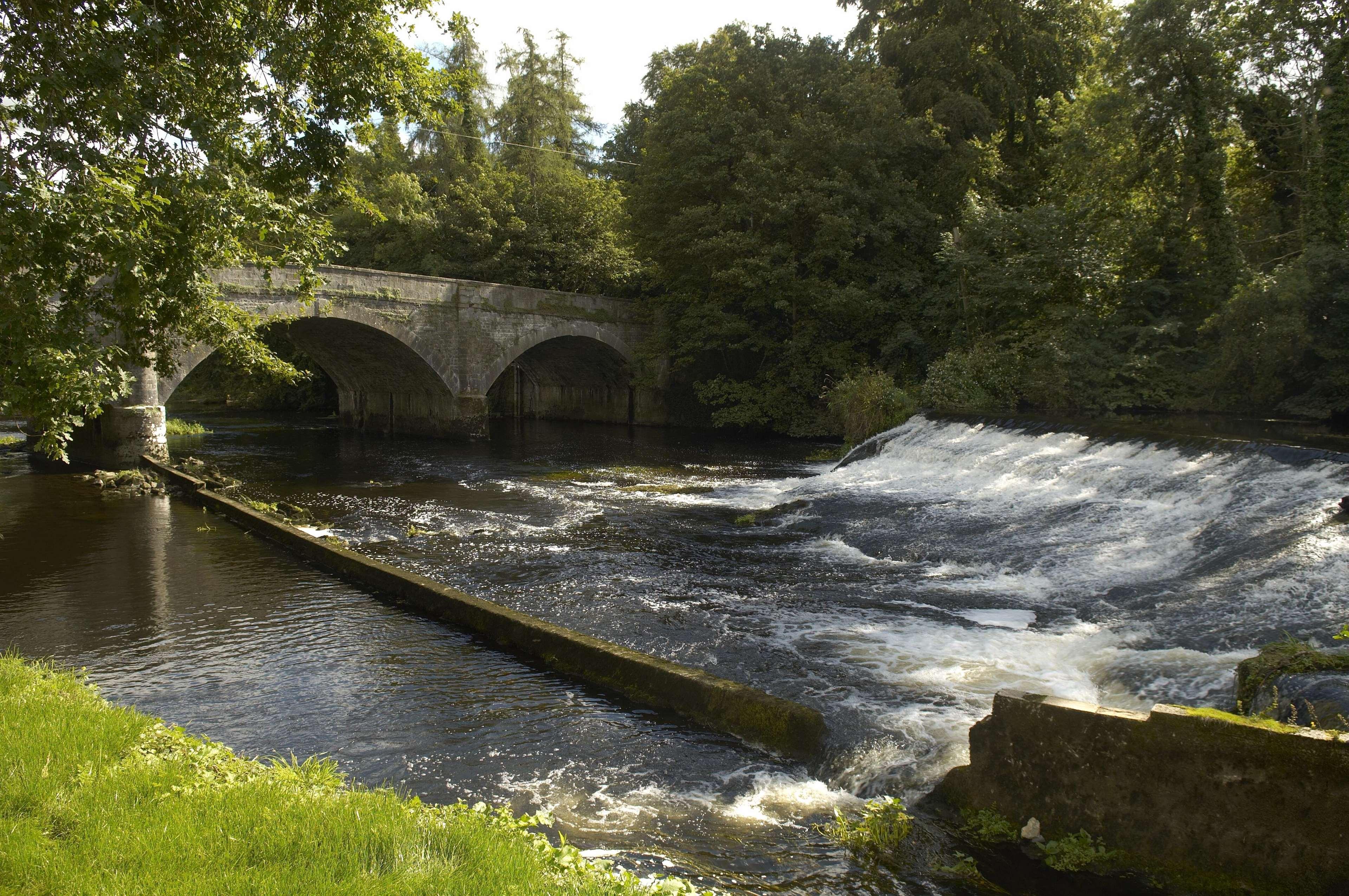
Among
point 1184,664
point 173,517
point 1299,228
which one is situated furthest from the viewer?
point 1299,228

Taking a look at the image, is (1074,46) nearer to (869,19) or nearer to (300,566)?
(869,19)

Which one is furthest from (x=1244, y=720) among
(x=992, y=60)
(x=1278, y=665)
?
(x=992, y=60)

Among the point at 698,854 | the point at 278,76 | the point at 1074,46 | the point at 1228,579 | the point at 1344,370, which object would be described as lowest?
the point at 698,854

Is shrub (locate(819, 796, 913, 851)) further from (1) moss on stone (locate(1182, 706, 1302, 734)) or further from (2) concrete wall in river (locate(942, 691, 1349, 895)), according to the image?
(1) moss on stone (locate(1182, 706, 1302, 734))

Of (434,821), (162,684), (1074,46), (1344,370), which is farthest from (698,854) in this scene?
(1074,46)

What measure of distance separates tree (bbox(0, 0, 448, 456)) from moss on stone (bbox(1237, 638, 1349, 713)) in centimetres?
760

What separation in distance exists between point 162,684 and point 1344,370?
59.8ft

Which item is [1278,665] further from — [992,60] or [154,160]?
[992,60]

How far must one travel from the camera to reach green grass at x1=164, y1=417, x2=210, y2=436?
1178 inches

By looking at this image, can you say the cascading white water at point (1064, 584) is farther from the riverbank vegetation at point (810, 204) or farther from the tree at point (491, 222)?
the tree at point (491, 222)

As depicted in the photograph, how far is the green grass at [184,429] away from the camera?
98.1 feet

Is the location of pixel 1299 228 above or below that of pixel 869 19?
below

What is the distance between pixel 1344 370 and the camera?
51.1ft

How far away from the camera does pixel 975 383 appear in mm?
21094
